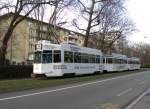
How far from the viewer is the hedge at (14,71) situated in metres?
39.9

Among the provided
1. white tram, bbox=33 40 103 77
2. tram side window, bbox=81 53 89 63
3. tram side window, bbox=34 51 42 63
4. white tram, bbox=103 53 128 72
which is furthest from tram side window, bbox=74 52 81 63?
white tram, bbox=103 53 128 72

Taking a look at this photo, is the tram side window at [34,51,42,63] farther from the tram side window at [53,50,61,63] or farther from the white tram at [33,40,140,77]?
the tram side window at [53,50,61,63]

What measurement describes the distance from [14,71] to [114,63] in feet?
73.5

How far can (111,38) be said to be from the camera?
7706 centimetres

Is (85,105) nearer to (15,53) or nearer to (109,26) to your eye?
(109,26)

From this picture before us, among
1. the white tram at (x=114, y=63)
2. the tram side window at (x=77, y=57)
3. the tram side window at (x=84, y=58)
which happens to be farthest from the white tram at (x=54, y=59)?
the white tram at (x=114, y=63)

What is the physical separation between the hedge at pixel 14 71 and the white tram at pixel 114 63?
1295 cm

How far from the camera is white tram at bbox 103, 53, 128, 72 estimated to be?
54.9m

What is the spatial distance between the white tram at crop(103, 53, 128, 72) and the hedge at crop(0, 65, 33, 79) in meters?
13.0

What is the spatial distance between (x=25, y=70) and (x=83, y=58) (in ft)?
25.1

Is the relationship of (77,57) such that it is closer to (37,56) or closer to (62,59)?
(62,59)

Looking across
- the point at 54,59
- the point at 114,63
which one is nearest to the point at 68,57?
the point at 54,59

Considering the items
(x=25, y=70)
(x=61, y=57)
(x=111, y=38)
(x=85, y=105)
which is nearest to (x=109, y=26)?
(x=111, y=38)

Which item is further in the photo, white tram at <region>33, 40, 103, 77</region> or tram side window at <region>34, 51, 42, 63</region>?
tram side window at <region>34, 51, 42, 63</region>
